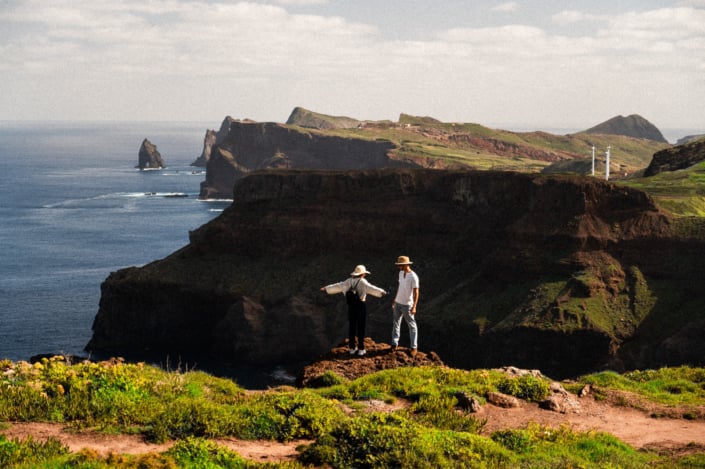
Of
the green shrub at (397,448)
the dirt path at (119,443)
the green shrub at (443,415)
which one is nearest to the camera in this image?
the green shrub at (397,448)

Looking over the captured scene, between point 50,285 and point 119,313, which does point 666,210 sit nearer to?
point 119,313

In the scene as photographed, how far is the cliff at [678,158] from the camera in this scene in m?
146

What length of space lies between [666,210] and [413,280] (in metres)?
83.0

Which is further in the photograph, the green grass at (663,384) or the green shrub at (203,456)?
the green grass at (663,384)

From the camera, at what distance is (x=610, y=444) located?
16922 mm

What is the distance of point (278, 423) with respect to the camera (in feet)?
Answer: 54.4

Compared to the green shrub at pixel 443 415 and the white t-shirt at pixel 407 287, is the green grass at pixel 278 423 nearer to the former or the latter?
the green shrub at pixel 443 415

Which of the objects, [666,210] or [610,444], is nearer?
[610,444]

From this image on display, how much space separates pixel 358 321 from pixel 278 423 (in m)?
8.33

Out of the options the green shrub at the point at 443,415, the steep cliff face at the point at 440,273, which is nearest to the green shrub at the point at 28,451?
the green shrub at the point at 443,415

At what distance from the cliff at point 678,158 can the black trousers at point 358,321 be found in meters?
133

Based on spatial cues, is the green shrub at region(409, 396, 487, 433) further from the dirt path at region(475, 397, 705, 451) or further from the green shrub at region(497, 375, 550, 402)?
the green shrub at region(497, 375, 550, 402)

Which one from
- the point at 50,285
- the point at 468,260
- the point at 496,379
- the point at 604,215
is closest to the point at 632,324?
the point at 604,215

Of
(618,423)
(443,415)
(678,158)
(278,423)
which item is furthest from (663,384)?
(678,158)
